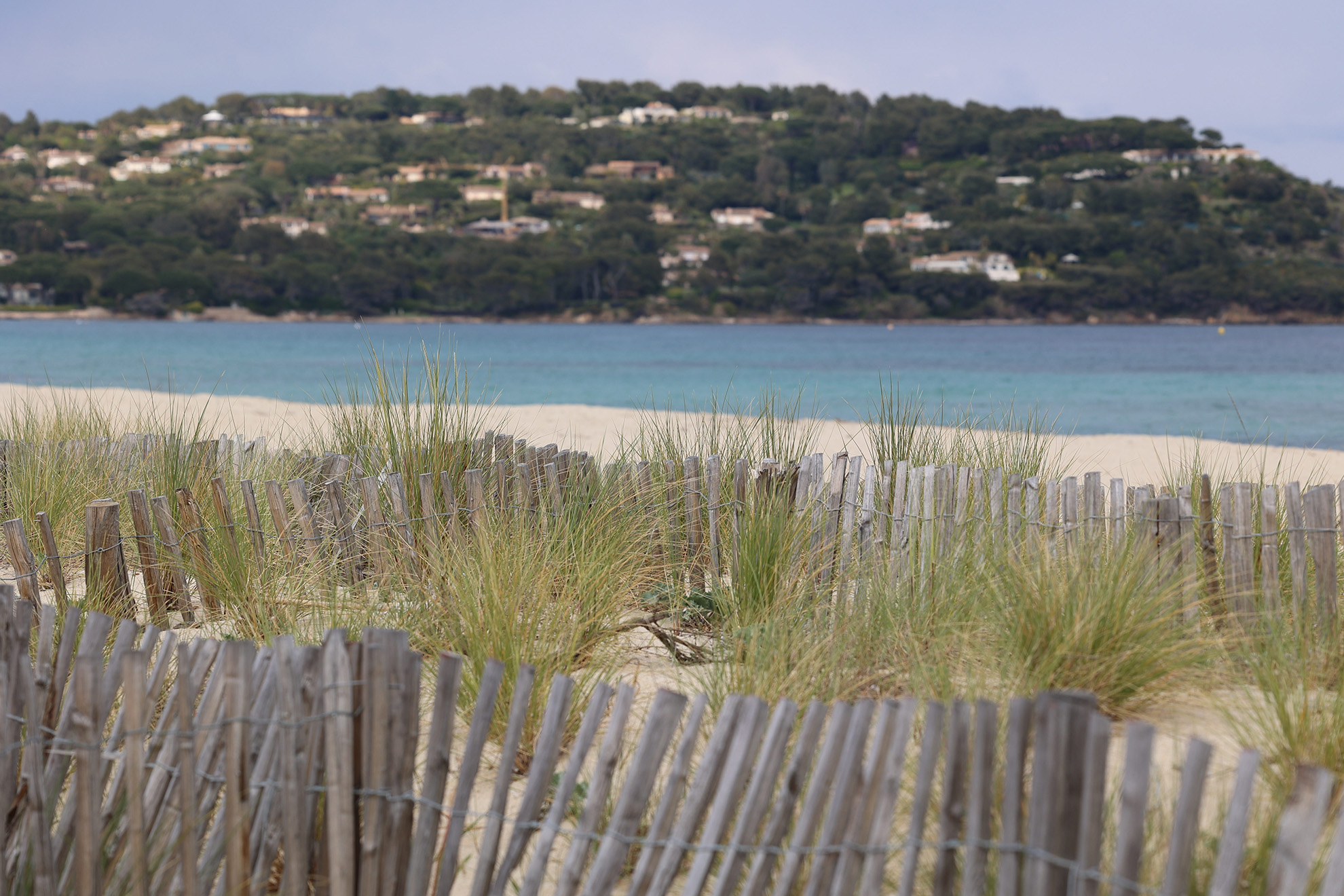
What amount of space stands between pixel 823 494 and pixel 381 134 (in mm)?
120443

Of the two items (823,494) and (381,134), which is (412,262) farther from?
(823,494)

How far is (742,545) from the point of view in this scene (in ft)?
11.7

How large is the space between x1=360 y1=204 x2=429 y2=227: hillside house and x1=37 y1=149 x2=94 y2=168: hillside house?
135 feet

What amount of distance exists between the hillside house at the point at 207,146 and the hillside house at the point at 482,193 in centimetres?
2955

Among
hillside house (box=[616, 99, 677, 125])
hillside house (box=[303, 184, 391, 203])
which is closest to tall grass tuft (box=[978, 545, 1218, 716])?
hillside house (box=[303, 184, 391, 203])

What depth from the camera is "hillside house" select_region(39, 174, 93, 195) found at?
90312 millimetres

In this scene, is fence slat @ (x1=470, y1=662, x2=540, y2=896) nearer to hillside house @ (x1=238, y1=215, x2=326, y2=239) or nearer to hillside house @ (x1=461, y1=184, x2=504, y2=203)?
hillside house @ (x1=238, y1=215, x2=326, y2=239)

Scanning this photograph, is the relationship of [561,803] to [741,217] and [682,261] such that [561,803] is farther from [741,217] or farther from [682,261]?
[741,217]

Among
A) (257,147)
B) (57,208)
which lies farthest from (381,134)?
(57,208)

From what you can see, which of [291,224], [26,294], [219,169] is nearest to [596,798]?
[26,294]

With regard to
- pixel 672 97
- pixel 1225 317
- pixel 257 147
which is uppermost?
pixel 672 97

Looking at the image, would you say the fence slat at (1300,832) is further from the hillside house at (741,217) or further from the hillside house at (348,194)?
the hillside house at (348,194)

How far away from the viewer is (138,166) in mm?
113438

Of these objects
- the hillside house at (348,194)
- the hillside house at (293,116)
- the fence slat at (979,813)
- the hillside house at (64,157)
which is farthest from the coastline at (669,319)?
the hillside house at (293,116)
